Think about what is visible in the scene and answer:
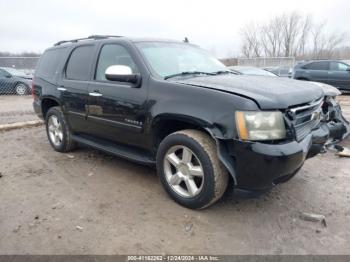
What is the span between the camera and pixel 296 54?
136ft

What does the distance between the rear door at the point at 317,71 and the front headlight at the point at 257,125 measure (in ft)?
39.5

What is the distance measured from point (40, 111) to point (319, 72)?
1182 centimetres

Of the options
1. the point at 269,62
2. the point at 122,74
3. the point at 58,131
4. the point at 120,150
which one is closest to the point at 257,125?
the point at 122,74

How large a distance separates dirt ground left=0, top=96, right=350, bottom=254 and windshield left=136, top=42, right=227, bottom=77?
4.58 ft

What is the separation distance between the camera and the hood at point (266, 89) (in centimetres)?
276

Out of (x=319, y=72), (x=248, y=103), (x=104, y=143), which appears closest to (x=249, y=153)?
(x=248, y=103)

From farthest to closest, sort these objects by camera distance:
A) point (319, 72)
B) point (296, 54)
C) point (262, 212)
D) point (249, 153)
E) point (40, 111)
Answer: point (296, 54), point (319, 72), point (40, 111), point (262, 212), point (249, 153)

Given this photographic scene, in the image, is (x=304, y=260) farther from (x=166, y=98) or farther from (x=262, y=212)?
(x=166, y=98)

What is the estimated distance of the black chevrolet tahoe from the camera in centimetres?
272

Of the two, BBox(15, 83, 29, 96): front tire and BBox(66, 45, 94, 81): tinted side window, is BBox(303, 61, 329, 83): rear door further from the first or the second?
BBox(15, 83, 29, 96): front tire

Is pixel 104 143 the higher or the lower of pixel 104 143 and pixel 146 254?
the higher

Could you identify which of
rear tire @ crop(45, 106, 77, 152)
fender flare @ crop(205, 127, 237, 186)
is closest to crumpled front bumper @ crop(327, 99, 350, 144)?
fender flare @ crop(205, 127, 237, 186)

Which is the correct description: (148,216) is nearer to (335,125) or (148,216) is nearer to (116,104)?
(116,104)

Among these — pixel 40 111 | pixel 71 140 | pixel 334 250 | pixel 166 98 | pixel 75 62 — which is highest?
pixel 75 62
